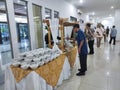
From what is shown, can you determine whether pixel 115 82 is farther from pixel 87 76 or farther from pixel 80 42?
pixel 80 42

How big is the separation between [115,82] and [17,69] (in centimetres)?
247

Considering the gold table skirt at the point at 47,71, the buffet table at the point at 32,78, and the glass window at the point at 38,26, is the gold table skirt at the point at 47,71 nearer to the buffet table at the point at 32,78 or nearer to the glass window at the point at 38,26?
the buffet table at the point at 32,78

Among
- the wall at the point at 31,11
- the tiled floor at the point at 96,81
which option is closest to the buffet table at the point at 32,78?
the tiled floor at the point at 96,81

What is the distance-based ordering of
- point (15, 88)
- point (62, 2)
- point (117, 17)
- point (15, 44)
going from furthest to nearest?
point (117, 17) → point (62, 2) → point (15, 44) → point (15, 88)

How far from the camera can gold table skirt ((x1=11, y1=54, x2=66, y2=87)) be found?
2.04 m

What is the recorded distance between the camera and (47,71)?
87.4 inches

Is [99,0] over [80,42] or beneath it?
over

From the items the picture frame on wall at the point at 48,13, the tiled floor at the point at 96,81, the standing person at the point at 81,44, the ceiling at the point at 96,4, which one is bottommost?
the tiled floor at the point at 96,81

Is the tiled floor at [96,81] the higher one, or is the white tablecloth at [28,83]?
the white tablecloth at [28,83]

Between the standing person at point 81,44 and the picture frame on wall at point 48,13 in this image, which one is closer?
the standing person at point 81,44

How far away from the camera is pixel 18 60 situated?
7.39ft

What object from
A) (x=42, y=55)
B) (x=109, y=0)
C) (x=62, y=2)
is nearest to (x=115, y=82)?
(x=42, y=55)

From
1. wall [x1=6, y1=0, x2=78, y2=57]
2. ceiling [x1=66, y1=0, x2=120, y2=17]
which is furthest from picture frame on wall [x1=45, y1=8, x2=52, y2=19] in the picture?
ceiling [x1=66, y1=0, x2=120, y2=17]

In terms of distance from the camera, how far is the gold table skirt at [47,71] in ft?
6.71
